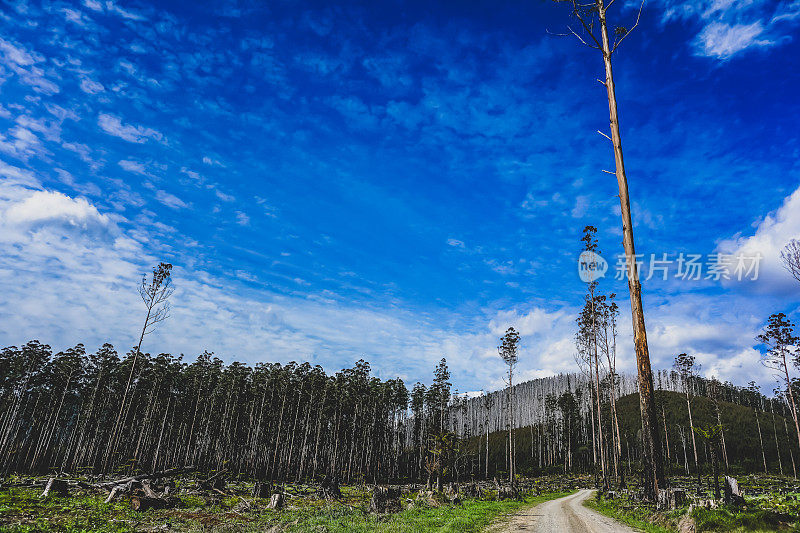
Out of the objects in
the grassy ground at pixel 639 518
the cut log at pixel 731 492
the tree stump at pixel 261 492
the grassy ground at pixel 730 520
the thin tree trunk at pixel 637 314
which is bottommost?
the tree stump at pixel 261 492

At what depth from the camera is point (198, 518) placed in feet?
56.5

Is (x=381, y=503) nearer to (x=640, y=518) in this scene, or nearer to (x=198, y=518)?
(x=198, y=518)

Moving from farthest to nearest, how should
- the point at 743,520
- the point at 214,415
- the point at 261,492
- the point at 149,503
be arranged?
the point at 214,415 → the point at 261,492 → the point at 149,503 → the point at 743,520

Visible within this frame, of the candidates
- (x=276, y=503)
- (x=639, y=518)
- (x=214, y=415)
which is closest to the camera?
(x=639, y=518)

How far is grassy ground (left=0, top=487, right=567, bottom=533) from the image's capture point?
515 inches

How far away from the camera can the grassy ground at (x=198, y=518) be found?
1307 cm

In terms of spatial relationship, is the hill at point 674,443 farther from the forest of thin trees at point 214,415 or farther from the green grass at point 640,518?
the green grass at point 640,518

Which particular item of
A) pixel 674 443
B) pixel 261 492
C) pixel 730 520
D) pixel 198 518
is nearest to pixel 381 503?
pixel 198 518

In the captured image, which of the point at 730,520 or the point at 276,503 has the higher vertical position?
the point at 730,520

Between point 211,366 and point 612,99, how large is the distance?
66.4 meters

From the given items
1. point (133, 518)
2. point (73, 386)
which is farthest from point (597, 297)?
point (73, 386)

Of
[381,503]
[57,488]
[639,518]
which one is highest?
[639,518]

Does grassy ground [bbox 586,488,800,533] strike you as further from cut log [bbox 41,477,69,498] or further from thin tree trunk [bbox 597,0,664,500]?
cut log [bbox 41,477,69,498]

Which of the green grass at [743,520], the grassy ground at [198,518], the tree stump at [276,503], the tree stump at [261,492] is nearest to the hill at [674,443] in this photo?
the tree stump at [261,492]
